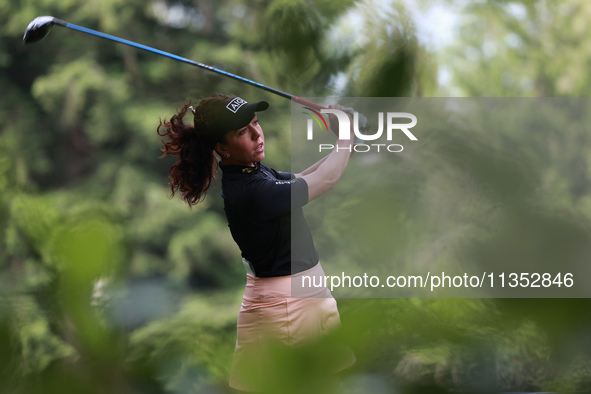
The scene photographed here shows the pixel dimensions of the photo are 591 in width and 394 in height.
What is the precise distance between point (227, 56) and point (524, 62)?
4.81 feet

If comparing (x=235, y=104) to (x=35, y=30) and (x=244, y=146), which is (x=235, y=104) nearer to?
(x=244, y=146)

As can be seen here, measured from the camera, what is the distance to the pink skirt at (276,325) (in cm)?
21

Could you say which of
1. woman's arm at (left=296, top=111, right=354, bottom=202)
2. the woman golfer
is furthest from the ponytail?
woman's arm at (left=296, top=111, right=354, bottom=202)

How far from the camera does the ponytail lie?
3.47 feet

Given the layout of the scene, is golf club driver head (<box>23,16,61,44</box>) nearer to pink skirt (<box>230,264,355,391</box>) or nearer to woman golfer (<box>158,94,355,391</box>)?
woman golfer (<box>158,94,355,391</box>)

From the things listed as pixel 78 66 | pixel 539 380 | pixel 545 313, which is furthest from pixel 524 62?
pixel 78 66

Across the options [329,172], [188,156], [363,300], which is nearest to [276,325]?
[363,300]

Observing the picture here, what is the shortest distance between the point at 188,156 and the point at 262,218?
0.19 meters

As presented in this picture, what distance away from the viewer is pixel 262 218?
3.16ft

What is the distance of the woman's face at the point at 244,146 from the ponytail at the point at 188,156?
0.04m

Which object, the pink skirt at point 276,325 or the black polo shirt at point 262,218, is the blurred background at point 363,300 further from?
the black polo shirt at point 262,218

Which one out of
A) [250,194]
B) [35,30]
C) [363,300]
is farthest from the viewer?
[250,194]

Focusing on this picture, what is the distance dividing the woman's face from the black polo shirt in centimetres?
1

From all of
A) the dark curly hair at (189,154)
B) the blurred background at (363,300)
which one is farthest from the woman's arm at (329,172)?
the dark curly hair at (189,154)
